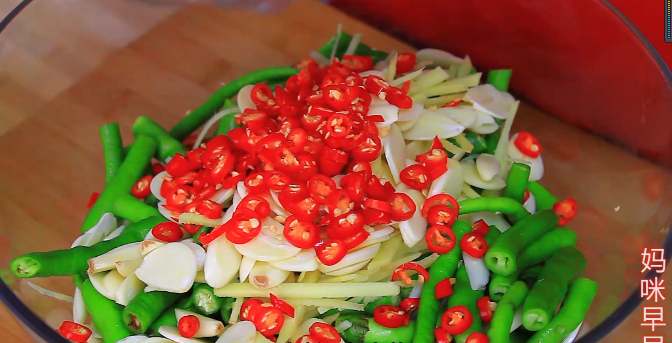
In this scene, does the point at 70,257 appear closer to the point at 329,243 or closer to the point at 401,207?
Answer: the point at 329,243

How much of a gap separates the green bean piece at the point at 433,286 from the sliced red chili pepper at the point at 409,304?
25 mm

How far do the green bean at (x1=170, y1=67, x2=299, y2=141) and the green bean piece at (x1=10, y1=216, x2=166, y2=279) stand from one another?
518 millimetres

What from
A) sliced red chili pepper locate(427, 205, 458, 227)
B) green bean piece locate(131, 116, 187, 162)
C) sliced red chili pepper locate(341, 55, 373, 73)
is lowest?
green bean piece locate(131, 116, 187, 162)

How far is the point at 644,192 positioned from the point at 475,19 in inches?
33.9

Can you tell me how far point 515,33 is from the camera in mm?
2041

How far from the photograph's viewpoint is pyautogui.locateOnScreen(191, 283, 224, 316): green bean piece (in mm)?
1369

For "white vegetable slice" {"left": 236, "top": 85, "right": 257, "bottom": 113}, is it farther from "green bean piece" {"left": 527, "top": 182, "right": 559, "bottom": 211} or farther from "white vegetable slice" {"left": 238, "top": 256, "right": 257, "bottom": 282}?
"green bean piece" {"left": 527, "top": 182, "right": 559, "bottom": 211}

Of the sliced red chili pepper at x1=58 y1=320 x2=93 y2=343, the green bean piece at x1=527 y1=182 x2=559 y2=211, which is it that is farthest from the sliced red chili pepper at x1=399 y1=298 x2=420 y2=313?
the sliced red chili pepper at x1=58 y1=320 x2=93 y2=343

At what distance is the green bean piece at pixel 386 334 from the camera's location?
4.44 feet

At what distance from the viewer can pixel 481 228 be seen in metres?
1.53

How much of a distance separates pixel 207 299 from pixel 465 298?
0.62 metres

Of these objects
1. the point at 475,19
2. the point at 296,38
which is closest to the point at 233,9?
the point at 296,38

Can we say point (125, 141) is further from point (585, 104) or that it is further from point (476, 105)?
point (585, 104)

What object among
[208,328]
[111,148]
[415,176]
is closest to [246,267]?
[208,328]
